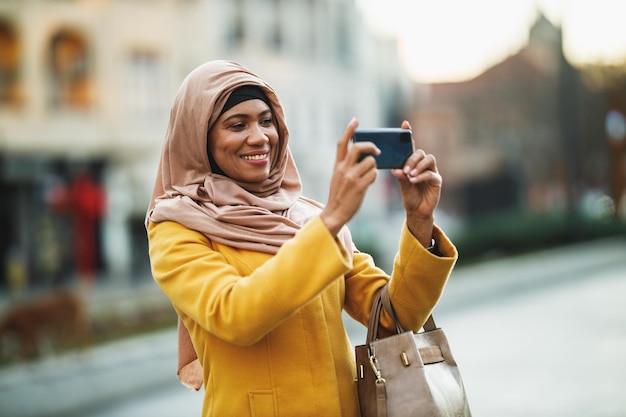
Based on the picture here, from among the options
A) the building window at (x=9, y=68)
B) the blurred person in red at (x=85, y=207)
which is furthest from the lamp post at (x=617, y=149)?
the building window at (x=9, y=68)

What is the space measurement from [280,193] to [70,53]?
19754 millimetres

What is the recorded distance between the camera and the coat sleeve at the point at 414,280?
7.42 ft

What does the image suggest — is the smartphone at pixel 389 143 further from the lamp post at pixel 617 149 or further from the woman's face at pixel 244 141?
the lamp post at pixel 617 149

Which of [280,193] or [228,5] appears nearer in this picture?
[280,193]

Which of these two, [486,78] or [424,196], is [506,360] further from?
[486,78]

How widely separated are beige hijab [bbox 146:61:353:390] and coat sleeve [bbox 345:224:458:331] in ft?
0.54

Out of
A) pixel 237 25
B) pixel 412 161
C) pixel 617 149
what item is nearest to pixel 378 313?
pixel 412 161

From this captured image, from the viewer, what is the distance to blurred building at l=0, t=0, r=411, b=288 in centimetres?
1944

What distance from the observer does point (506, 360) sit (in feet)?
29.3

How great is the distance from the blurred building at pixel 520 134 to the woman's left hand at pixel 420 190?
20929 mm

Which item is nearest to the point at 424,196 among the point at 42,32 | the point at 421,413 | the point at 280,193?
the point at 280,193

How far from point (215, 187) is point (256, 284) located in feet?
1.41

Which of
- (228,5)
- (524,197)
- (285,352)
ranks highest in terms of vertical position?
(228,5)

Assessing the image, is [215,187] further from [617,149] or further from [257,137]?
[617,149]
